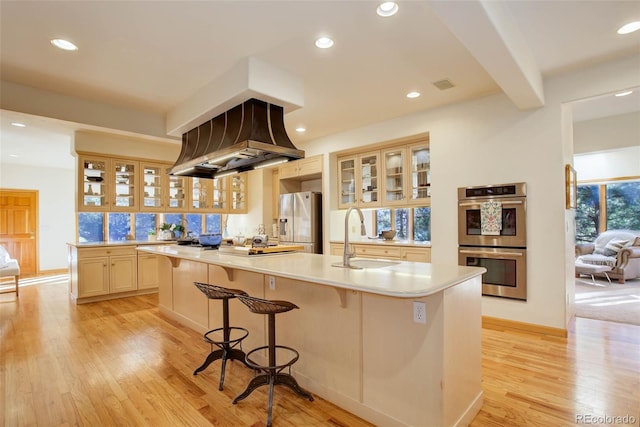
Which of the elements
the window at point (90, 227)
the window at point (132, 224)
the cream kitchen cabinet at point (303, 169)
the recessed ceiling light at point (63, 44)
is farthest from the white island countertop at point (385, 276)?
the window at point (90, 227)

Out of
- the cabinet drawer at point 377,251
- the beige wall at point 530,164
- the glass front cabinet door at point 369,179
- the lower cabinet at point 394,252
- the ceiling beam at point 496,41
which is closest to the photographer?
the ceiling beam at point 496,41

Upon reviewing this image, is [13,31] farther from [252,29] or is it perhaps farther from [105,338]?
[105,338]

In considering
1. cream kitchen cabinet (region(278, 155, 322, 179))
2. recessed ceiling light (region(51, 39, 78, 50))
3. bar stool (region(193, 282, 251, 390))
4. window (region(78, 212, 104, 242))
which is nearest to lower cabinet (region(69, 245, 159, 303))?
window (region(78, 212, 104, 242))

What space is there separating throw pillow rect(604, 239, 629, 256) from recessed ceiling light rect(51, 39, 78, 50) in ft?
27.1

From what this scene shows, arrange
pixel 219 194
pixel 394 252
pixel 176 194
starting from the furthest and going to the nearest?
pixel 219 194, pixel 176 194, pixel 394 252

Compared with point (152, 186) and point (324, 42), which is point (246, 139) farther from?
point (152, 186)

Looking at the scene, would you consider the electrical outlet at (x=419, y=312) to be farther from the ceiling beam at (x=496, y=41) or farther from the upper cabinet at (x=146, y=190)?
the upper cabinet at (x=146, y=190)

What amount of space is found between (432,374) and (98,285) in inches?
201

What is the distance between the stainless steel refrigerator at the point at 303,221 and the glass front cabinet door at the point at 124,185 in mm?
2552

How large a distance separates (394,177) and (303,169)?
1.75 metres

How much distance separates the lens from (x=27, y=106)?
3.45 m

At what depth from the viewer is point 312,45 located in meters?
2.68

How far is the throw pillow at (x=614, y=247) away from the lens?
5.90m

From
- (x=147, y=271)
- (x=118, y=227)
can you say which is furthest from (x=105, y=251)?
(x=118, y=227)
